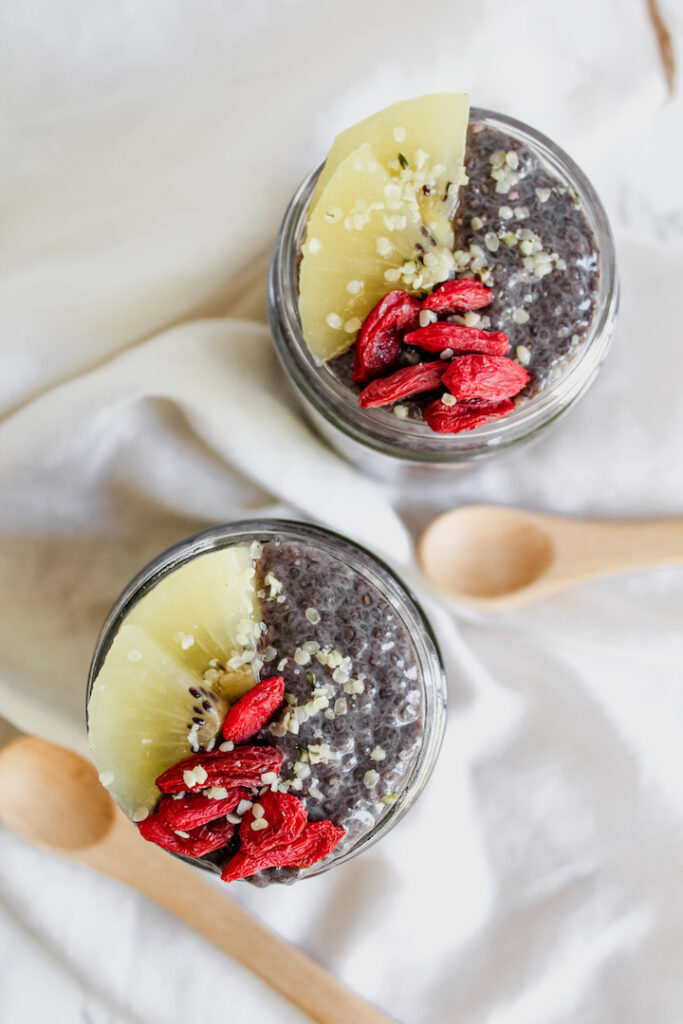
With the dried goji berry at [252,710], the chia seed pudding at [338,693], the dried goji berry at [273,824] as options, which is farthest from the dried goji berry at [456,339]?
the dried goji berry at [273,824]

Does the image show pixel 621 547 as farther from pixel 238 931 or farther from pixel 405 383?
pixel 238 931

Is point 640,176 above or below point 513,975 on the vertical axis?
above

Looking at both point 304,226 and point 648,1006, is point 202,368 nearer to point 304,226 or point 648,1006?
point 304,226

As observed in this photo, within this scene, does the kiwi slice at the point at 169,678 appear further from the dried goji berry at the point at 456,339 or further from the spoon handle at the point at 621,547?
the spoon handle at the point at 621,547

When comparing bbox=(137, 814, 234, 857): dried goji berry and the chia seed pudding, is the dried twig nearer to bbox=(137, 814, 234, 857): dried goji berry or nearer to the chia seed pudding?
the chia seed pudding

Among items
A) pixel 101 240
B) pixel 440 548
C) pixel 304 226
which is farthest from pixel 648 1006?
pixel 101 240

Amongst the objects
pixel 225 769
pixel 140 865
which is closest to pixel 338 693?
pixel 225 769
